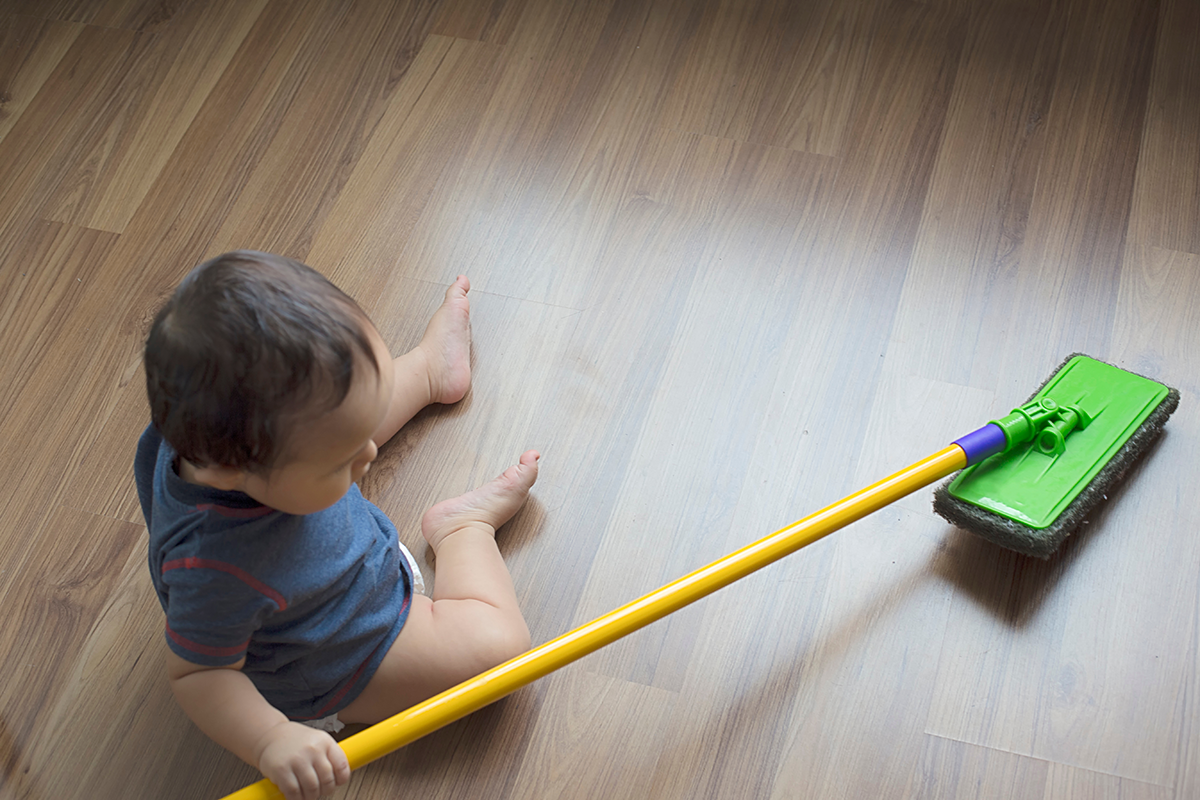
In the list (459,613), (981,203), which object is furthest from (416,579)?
(981,203)

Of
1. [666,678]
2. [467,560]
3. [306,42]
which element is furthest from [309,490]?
[306,42]

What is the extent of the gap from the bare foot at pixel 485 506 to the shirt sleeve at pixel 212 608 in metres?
0.24

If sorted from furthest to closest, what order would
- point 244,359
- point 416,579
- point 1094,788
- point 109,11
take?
point 109,11, point 416,579, point 1094,788, point 244,359

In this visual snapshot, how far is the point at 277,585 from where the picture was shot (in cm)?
68

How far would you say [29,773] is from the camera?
824mm

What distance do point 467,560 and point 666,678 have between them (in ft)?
0.65

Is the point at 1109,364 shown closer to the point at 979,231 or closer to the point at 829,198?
the point at 979,231

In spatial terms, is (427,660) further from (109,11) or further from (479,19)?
(109,11)

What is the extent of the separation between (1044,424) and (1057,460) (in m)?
0.03

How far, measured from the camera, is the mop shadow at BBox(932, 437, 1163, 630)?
867mm

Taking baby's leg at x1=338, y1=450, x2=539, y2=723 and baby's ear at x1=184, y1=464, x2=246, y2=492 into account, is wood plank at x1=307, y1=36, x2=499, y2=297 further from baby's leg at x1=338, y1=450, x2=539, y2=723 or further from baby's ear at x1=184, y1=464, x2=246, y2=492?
baby's ear at x1=184, y1=464, x2=246, y2=492

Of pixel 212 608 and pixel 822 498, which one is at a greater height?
pixel 212 608

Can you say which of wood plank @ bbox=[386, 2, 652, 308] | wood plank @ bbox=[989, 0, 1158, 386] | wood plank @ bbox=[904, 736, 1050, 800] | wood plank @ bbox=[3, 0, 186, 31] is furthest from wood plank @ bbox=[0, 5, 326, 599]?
wood plank @ bbox=[989, 0, 1158, 386]

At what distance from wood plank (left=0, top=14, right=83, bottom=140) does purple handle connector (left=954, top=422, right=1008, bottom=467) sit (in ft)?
3.86
